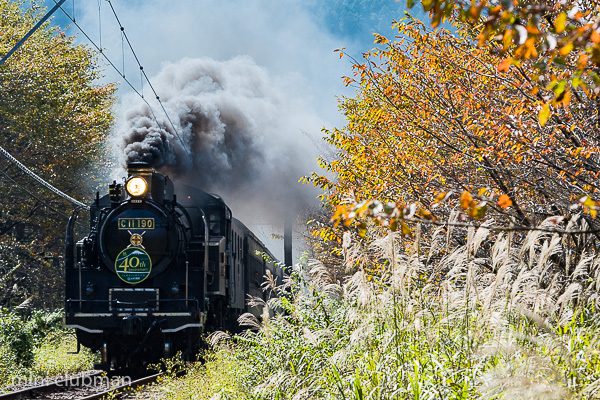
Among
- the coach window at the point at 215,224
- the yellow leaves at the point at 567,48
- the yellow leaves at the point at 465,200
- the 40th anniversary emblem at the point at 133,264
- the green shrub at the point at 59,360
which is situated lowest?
the green shrub at the point at 59,360

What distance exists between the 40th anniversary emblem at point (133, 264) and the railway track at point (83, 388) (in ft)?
5.41

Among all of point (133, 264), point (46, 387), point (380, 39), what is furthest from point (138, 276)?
point (380, 39)

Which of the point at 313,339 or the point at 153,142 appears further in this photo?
the point at 153,142

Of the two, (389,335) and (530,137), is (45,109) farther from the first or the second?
(389,335)

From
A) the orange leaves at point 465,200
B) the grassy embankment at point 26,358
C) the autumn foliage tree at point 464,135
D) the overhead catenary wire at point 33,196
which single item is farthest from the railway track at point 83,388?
the overhead catenary wire at point 33,196

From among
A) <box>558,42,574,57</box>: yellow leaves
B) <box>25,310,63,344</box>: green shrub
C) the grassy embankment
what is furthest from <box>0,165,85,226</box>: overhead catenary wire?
<box>558,42,574,57</box>: yellow leaves

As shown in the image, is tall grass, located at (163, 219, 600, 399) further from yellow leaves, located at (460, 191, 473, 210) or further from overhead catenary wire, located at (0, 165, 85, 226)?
overhead catenary wire, located at (0, 165, 85, 226)

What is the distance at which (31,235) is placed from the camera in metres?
33.5

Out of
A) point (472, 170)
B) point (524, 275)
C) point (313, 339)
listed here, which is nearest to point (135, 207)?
point (472, 170)

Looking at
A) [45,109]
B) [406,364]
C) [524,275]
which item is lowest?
[406,364]

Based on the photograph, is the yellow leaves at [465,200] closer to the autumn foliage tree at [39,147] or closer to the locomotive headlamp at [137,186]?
the locomotive headlamp at [137,186]

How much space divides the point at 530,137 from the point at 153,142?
987 cm

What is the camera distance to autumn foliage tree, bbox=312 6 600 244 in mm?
9281

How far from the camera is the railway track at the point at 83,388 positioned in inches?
462
